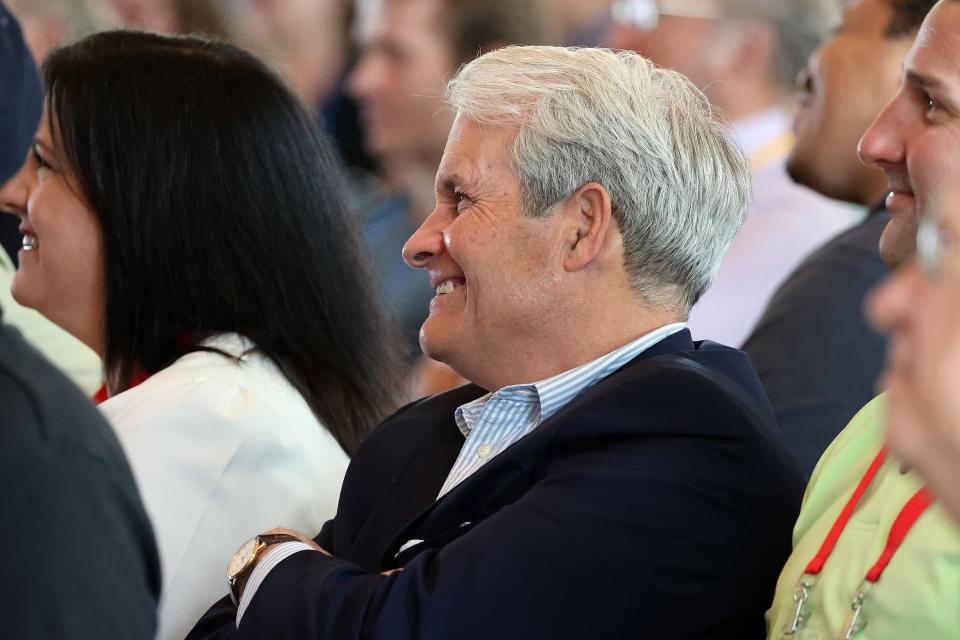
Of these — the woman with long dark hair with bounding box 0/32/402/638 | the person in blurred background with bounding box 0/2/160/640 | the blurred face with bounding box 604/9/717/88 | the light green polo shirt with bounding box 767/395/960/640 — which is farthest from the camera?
the blurred face with bounding box 604/9/717/88

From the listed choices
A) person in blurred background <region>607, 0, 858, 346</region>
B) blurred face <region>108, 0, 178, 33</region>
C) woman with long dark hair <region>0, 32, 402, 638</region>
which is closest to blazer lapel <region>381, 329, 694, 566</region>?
woman with long dark hair <region>0, 32, 402, 638</region>

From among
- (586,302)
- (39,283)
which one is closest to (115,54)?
(39,283)

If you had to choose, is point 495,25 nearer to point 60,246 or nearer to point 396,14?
point 396,14

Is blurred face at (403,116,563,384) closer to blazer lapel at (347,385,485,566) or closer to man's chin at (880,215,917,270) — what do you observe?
blazer lapel at (347,385,485,566)

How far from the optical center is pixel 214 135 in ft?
7.86

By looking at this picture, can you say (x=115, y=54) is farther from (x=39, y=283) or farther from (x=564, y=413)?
(x=564, y=413)

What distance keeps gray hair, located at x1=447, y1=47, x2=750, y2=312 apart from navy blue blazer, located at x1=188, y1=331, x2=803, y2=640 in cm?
18

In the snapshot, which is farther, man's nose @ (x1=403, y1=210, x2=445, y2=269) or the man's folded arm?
man's nose @ (x1=403, y1=210, x2=445, y2=269)

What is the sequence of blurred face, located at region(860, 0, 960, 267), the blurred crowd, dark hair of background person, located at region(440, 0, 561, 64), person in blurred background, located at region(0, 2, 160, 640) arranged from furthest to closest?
1. dark hair of background person, located at region(440, 0, 561, 64)
2. blurred face, located at region(860, 0, 960, 267)
3. the blurred crowd
4. person in blurred background, located at region(0, 2, 160, 640)

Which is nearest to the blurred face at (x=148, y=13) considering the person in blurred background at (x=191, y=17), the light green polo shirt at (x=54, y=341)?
the person in blurred background at (x=191, y=17)

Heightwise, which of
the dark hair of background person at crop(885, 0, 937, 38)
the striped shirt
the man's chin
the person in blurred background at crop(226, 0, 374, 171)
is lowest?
the person in blurred background at crop(226, 0, 374, 171)

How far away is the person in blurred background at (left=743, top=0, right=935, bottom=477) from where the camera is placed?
2.63 m

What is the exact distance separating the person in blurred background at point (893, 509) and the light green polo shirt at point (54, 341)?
170 cm

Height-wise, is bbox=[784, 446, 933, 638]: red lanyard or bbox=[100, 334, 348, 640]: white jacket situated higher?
bbox=[784, 446, 933, 638]: red lanyard
